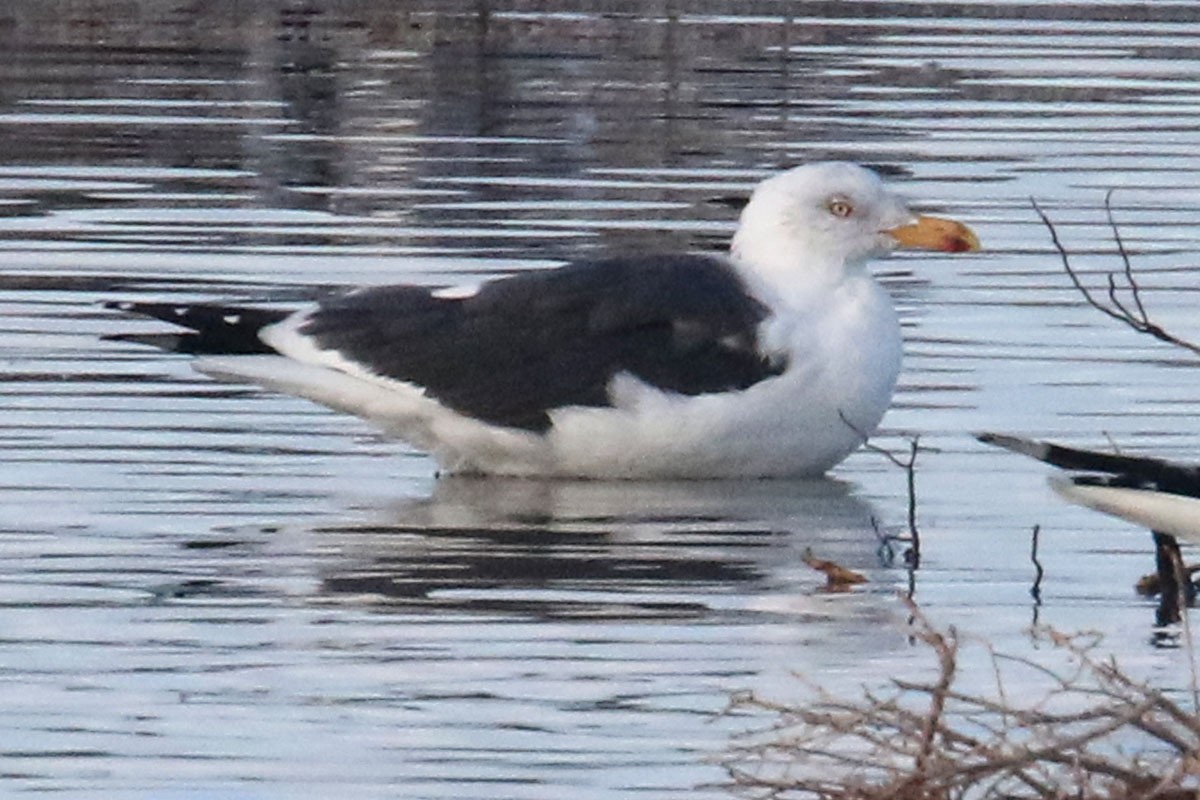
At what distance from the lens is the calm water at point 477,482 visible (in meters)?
8.10

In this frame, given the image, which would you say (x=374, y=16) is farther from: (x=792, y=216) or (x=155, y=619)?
(x=155, y=619)

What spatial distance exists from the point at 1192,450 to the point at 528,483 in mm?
1871

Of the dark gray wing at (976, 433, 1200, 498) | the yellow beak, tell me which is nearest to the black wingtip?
the yellow beak

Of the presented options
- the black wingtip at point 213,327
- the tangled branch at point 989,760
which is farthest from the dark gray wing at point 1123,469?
the black wingtip at point 213,327

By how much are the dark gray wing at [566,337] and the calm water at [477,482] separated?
288 millimetres

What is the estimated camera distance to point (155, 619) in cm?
905

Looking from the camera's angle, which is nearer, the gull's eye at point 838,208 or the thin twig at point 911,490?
the thin twig at point 911,490

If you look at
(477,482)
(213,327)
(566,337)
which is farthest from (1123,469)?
(213,327)

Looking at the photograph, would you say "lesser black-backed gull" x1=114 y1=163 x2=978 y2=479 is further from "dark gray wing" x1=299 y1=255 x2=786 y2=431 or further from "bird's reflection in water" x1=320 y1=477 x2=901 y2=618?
"bird's reflection in water" x1=320 y1=477 x2=901 y2=618

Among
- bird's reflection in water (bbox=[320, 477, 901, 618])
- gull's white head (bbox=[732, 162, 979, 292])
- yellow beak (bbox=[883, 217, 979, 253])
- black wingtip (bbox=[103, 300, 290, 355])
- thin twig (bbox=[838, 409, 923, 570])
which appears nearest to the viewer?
bird's reflection in water (bbox=[320, 477, 901, 618])

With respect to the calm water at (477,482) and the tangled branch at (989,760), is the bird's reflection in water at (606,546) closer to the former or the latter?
the calm water at (477,482)

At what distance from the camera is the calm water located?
8.10 m

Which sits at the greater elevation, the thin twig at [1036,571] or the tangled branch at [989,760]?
the tangled branch at [989,760]

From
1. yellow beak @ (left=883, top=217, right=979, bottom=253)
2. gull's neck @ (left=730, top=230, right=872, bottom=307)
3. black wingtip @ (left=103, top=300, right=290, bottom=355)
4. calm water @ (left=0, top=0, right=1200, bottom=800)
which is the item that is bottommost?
calm water @ (left=0, top=0, right=1200, bottom=800)
